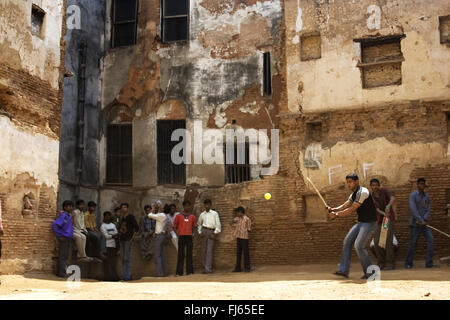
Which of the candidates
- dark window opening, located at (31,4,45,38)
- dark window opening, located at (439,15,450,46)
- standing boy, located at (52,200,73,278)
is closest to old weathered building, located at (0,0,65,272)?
dark window opening, located at (31,4,45,38)

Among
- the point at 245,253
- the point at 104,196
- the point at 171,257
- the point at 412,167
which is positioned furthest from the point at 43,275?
the point at 412,167

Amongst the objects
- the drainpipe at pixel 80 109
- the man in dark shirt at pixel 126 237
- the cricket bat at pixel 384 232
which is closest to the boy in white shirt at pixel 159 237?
the man in dark shirt at pixel 126 237

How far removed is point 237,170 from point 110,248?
577 cm

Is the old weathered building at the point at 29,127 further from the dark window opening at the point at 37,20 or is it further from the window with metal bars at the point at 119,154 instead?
the window with metal bars at the point at 119,154

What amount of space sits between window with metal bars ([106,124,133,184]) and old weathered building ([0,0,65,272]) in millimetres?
6236

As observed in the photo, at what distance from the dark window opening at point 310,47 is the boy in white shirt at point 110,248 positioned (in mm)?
7087

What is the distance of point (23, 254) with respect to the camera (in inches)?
540

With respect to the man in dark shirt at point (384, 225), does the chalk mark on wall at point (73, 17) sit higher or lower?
higher

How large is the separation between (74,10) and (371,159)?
1151 centimetres

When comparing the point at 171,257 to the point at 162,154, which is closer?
the point at 171,257

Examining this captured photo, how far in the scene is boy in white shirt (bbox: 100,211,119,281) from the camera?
15.8m

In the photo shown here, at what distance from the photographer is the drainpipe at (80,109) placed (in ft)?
67.5

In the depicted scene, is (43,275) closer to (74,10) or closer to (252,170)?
(252,170)

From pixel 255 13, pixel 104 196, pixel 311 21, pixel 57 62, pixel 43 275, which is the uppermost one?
pixel 255 13
